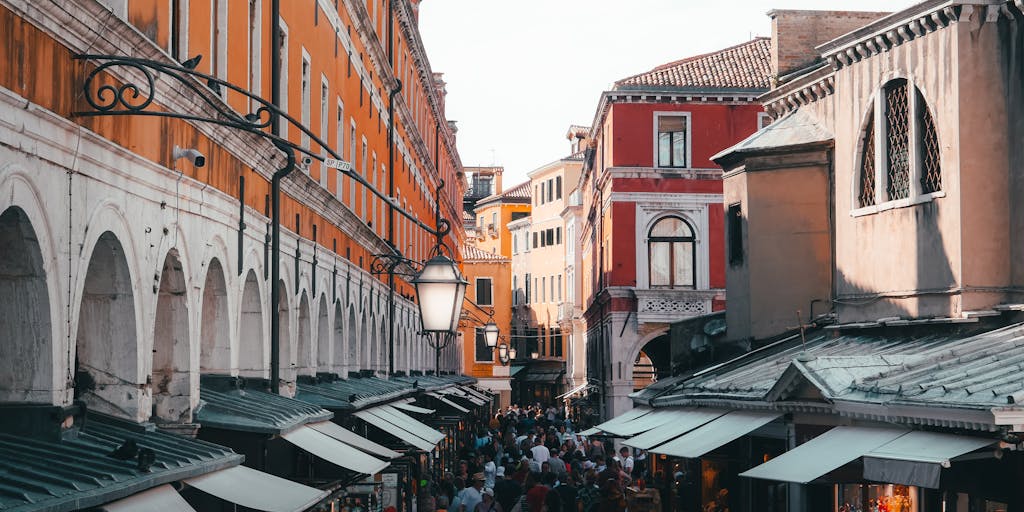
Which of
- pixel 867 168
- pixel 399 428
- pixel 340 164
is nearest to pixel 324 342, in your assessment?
pixel 399 428

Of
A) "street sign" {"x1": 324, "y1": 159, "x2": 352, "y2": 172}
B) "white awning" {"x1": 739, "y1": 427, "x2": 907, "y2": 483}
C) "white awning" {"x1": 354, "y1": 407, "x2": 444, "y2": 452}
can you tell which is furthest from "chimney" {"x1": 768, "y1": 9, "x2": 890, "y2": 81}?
"street sign" {"x1": 324, "y1": 159, "x2": 352, "y2": 172}

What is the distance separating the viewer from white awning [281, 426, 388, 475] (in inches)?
494

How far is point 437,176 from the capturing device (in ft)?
171

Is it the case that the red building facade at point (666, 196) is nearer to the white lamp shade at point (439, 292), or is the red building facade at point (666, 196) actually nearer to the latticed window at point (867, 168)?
the latticed window at point (867, 168)

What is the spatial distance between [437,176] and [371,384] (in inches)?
1116

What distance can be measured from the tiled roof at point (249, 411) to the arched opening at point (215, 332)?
0.54ft

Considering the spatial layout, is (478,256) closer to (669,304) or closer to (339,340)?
(669,304)

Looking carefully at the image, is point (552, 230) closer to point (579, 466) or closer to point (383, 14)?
point (383, 14)

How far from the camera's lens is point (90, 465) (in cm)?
811

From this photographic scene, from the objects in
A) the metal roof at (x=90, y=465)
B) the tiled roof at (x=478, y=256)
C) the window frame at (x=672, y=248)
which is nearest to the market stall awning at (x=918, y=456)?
the metal roof at (x=90, y=465)

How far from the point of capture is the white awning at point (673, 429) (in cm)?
1786

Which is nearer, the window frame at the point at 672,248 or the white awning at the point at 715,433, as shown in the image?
the white awning at the point at 715,433

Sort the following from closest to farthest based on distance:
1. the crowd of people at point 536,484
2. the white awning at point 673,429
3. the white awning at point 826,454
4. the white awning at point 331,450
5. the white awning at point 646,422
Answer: the white awning at point 826,454, the white awning at point 331,450, the white awning at point 673,429, the crowd of people at point 536,484, the white awning at point 646,422

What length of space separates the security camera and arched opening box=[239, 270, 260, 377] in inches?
153
